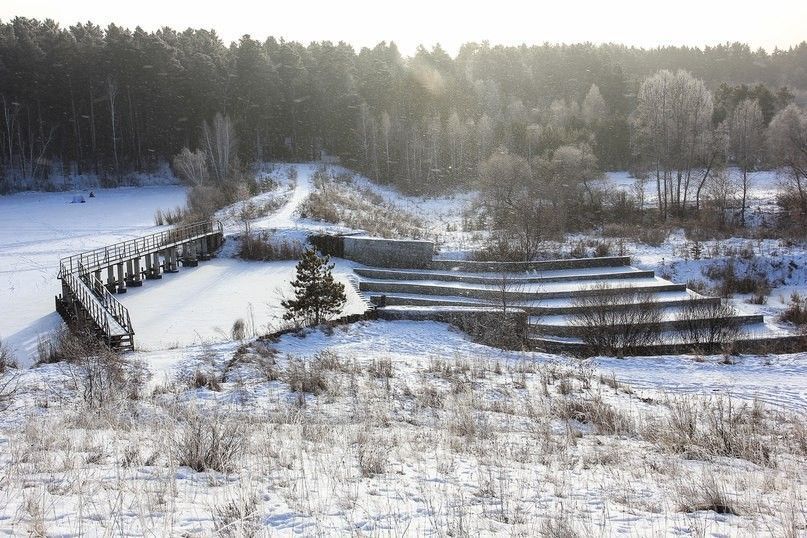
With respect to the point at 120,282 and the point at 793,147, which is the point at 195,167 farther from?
the point at 793,147

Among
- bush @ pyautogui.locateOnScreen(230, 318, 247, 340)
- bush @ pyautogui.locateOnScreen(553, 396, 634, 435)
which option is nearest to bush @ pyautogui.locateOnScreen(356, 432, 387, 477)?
bush @ pyautogui.locateOnScreen(553, 396, 634, 435)

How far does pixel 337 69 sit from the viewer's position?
62594 mm

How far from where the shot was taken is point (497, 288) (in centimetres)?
2092

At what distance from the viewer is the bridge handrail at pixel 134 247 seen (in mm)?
23547

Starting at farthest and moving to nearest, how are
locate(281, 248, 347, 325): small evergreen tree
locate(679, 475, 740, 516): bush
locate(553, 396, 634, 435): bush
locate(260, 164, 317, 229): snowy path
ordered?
locate(260, 164, 317, 229): snowy path, locate(281, 248, 347, 325): small evergreen tree, locate(553, 396, 634, 435): bush, locate(679, 475, 740, 516): bush

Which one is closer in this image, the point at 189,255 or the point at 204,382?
the point at 204,382

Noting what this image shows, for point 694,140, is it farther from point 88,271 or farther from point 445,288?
point 88,271

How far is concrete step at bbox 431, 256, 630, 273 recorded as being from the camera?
24203 mm

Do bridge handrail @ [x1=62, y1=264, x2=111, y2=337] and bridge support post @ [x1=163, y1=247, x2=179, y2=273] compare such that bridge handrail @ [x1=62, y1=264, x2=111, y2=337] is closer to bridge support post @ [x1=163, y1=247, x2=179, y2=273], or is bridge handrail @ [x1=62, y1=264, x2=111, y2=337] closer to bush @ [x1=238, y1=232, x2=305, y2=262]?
bridge support post @ [x1=163, y1=247, x2=179, y2=273]

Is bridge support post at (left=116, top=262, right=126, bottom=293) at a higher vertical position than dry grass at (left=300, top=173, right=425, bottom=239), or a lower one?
lower

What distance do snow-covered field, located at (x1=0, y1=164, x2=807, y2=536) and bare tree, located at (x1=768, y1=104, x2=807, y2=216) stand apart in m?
28.7

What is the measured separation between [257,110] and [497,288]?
46139mm

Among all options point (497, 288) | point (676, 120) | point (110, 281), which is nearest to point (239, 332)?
point (497, 288)

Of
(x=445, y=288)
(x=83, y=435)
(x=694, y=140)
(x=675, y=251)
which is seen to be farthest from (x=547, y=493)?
(x=694, y=140)
